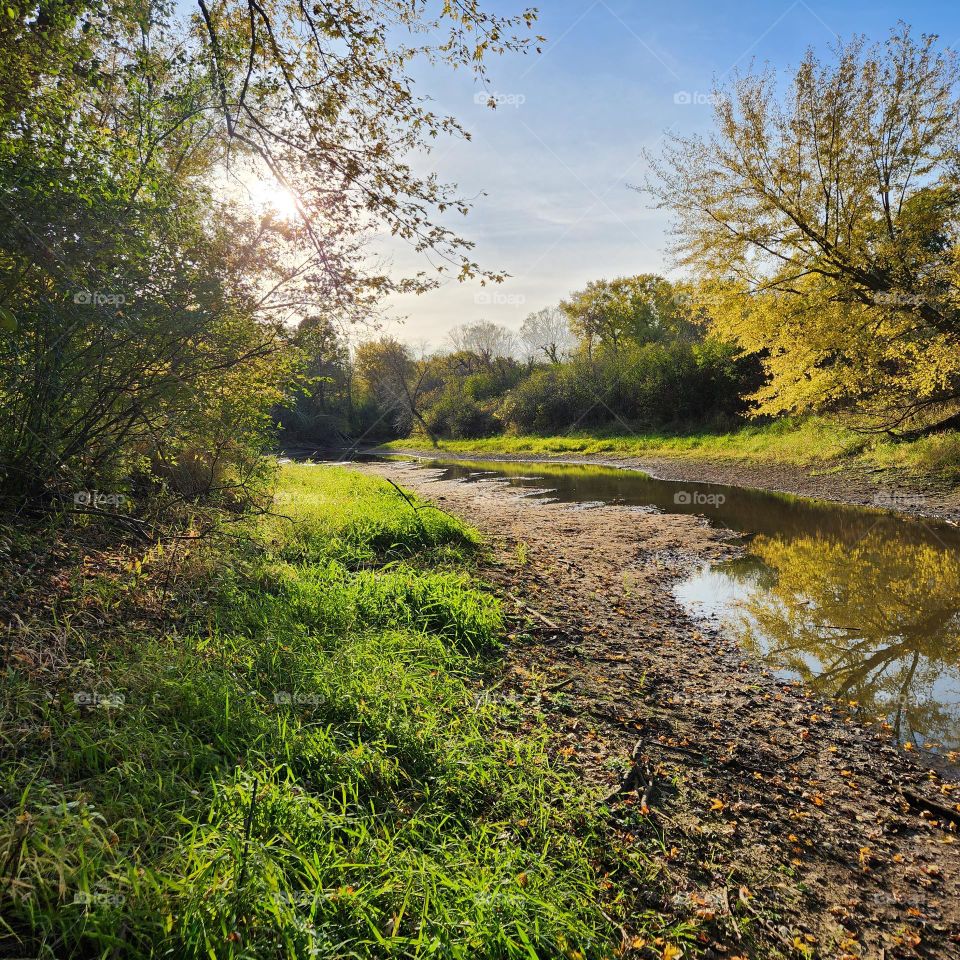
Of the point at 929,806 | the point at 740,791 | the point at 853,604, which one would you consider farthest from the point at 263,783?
the point at 853,604

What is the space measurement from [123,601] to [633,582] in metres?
6.47

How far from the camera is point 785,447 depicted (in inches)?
746

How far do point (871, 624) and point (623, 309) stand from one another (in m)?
44.9

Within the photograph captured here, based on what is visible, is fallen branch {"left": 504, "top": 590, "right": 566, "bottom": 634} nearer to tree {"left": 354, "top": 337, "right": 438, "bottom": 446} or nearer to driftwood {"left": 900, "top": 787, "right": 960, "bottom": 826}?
driftwood {"left": 900, "top": 787, "right": 960, "bottom": 826}

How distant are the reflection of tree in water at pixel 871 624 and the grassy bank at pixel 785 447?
21.2ft

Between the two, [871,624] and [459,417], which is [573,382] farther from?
[871,624]

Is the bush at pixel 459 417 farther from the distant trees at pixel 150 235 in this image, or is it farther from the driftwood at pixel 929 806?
the driftwood at pixel 929 806

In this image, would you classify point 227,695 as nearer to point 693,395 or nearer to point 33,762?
point 33,762

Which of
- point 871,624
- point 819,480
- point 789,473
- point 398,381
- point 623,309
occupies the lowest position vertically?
point 871,624

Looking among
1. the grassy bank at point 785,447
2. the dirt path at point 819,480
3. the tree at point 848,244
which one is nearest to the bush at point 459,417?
the grassy bank at point 785,447

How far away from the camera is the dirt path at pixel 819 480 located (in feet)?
38.4

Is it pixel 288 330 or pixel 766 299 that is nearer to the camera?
pixel 288 330

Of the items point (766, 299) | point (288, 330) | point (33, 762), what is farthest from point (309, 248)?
point (766, 299)

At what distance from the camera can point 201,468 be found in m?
8.90
